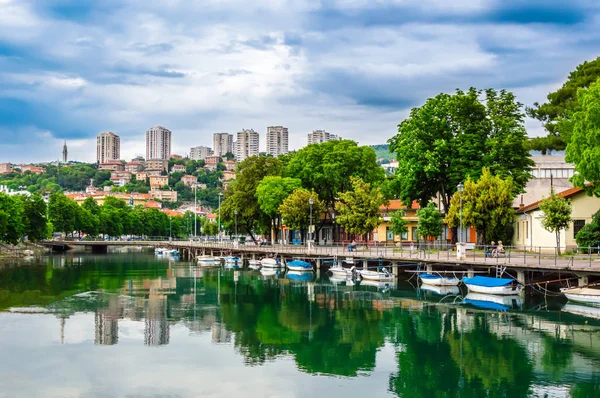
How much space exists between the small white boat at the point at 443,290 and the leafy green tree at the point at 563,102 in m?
16.5

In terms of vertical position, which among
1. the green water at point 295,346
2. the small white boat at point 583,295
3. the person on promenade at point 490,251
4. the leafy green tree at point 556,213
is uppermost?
the leafy green tree at point 556,213

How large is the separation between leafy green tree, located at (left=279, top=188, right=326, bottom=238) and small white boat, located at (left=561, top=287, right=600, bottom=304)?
139 feet

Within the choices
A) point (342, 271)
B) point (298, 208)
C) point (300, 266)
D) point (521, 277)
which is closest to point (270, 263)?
point (298, 208)

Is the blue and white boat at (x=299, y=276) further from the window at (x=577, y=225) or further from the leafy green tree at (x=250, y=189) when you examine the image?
the leafy green tree at (x=250, y=189)

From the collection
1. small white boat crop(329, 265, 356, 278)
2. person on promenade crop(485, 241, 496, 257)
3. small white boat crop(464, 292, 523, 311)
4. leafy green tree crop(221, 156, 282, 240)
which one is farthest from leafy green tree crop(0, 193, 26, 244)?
small white boat crop(464, 292, 523, 311)

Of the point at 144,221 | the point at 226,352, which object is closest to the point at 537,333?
the point at 226,352

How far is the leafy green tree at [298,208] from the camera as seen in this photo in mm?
80375

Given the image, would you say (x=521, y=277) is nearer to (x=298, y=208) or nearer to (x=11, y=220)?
(x=298, y=208)

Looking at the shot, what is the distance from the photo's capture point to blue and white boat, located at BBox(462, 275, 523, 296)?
44.1 metres

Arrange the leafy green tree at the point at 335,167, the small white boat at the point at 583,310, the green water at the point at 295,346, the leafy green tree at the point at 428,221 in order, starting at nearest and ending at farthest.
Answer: the green water at the point at 295,346, the small white boat at the point at 583,310, the leafy green tree at the point at 428,221, the leafy green tree at the point at 335,167

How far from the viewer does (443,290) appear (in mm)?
49688

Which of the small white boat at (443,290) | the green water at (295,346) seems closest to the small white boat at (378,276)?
the small white boat at (443,290)

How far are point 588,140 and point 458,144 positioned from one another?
18.8 metres

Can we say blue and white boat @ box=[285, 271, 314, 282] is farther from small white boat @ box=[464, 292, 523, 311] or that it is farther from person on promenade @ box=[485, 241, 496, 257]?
small white boat @ box=[464, 292, 523, 311]
